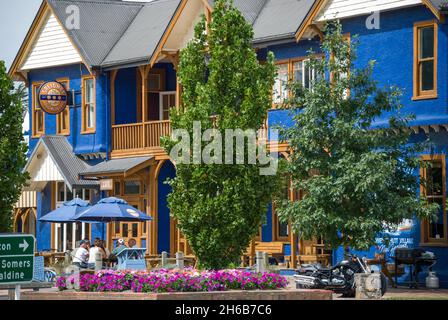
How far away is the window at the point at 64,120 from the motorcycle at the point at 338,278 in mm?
19962

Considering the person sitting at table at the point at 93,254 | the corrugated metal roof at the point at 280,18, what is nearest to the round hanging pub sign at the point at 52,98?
the corrugated metal roof at the point at 280,18

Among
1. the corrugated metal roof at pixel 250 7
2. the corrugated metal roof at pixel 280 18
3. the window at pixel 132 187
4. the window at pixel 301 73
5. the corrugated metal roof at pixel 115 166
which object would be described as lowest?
the window at pixel 132 187

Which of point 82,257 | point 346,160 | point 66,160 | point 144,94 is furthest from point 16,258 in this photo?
point 66,160

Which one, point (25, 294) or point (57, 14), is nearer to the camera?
point (25, 294)

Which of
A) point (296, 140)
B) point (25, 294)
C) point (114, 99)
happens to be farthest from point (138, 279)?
point (114, 99)

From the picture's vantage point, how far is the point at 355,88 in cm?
3341

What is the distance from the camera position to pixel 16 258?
64.7 ft

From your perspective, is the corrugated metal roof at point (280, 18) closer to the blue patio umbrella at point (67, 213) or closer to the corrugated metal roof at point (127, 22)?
the corrugated metal roof at point (127, 22)

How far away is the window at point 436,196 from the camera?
3516cm

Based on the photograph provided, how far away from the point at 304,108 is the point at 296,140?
1.17 m

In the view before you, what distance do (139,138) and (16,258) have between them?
26.2m

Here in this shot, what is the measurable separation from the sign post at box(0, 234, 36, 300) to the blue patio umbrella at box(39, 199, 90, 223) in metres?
20.4

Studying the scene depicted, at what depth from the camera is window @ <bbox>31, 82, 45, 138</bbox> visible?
5097 centimetres

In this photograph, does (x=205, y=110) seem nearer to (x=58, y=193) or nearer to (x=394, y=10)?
(x=394, y=10)
